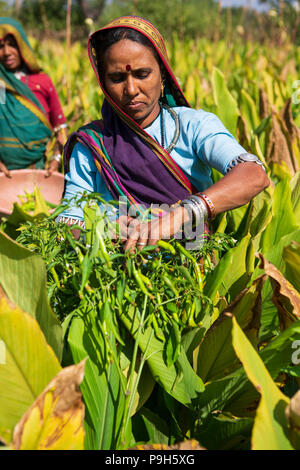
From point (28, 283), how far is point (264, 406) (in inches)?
24.0

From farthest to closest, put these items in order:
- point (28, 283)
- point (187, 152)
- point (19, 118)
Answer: point (19, 118)
point (187, 152)
point (28, 283)

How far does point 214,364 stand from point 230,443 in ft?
0.64

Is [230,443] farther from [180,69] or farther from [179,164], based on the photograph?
[180,69]

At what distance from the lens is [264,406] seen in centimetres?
85

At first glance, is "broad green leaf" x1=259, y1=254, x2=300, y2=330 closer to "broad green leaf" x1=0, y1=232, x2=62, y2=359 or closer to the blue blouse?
the blue blouse

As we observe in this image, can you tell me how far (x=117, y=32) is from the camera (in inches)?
51.4

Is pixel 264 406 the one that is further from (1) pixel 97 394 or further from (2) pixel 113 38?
(2) pixel 113 38

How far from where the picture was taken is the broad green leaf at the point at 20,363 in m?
0.97

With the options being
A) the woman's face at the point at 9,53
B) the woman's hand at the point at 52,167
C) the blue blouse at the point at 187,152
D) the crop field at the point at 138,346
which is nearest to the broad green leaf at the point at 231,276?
the crop field at the point at 138,346

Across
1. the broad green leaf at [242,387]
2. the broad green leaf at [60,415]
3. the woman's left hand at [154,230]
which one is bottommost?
the broad green leaf at [242,387]

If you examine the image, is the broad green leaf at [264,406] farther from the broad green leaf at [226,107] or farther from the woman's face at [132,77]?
the broad green leaf at [226,107]

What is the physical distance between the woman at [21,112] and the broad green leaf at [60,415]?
194 cm

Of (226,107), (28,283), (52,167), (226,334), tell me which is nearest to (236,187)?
(226,334)

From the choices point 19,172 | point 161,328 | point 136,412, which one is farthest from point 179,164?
point 19,172
